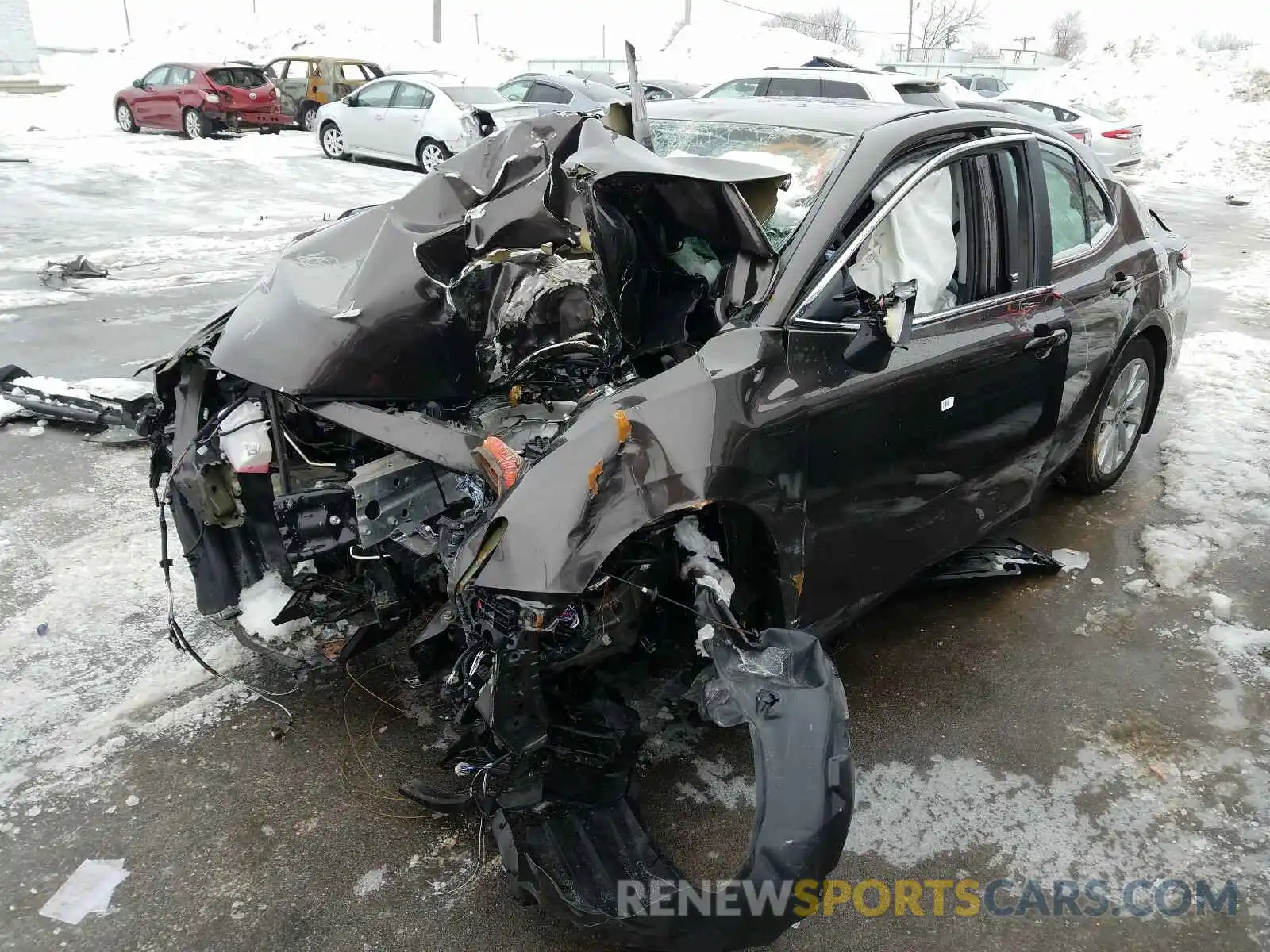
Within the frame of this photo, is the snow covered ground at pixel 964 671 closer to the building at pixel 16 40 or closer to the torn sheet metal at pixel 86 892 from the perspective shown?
the torn sheet metal at pixel 86 892

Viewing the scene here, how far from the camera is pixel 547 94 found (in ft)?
54.7

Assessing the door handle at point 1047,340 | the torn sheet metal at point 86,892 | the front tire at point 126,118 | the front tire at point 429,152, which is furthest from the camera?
the front tire at point 126,118

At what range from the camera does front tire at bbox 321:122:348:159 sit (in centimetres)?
1641

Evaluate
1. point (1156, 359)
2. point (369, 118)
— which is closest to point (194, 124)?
point (369, 118)

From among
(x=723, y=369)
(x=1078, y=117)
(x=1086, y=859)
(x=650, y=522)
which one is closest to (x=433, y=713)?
(x=650, y=522)

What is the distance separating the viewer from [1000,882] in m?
2.66

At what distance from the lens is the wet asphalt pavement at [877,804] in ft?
8.11

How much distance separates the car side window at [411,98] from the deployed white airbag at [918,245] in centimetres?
1355

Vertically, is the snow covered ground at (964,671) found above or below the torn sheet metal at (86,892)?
below

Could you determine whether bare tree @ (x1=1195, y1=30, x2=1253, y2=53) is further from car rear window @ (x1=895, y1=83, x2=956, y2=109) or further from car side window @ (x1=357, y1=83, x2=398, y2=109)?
car side window @ (x1=357, y1=83, x2=398, y2=109)

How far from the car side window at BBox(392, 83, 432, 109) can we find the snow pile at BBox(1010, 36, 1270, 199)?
56.7ft

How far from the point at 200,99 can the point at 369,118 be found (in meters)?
4.06

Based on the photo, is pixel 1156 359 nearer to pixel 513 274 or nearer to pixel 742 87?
pixel 513 274

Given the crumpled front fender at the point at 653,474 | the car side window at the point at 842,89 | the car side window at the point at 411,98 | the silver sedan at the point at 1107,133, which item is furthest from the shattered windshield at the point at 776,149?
the silver sedan at the point at 1107,133
